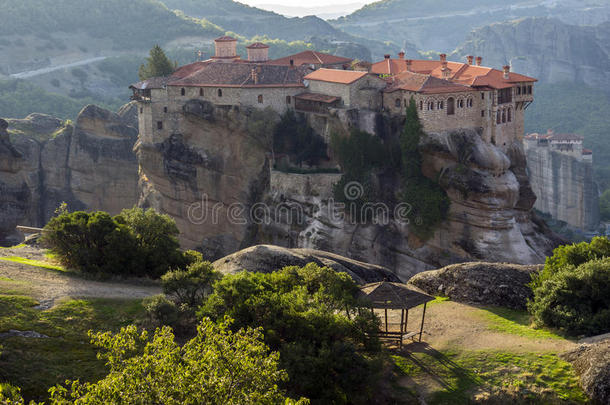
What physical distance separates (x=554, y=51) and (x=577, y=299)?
151169mm

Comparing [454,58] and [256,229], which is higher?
[454,58]

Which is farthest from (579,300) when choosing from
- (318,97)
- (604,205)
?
(604,205)

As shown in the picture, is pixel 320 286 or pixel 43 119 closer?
pixel 320 286

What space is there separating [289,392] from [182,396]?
562cm

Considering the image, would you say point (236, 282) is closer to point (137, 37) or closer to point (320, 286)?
point (320, 286)

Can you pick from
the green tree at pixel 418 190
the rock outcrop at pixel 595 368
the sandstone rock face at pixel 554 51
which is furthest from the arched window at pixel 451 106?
the sandstone rock face at pixel 554 51

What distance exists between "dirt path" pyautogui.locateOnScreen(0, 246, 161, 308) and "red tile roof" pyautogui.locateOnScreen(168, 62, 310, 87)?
2970cm

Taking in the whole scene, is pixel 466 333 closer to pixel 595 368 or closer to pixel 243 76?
pixel 595 368

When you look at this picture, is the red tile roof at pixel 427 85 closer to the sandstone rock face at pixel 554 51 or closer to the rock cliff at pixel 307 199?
the rock cliff at pixel 307 199

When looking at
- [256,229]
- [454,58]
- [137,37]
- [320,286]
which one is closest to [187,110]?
[256,229]

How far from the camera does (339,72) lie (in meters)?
53.7

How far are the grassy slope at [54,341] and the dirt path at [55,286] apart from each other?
71 centimetres

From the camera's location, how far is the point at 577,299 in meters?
22.4

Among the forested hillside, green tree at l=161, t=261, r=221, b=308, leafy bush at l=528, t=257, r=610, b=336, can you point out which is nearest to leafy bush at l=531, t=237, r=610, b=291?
leafy bush at l=528, t=257, r=610, b=336
